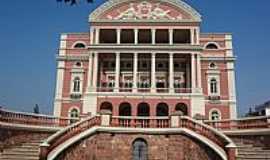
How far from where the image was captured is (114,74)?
1709 inches

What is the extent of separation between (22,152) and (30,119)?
2767mm

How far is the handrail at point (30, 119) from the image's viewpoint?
1952 cm

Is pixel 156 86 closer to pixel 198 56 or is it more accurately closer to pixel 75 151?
pixel 198 56

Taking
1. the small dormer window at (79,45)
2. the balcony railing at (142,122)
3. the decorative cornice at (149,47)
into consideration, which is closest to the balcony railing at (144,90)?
the decorative cornice at (149,47)

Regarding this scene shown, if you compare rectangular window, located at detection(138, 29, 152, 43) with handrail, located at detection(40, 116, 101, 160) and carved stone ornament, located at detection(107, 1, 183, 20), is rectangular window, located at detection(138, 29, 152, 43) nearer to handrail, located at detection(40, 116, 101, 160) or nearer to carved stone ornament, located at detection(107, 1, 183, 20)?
carved stone ornament, located at detection(107, 1, 183, 20)

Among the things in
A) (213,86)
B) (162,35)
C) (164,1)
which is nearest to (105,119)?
(213,86)

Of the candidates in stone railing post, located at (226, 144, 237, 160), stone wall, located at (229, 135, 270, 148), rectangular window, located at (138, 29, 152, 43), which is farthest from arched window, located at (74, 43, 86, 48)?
stone railing post, located at (226, 144, 237, 160)

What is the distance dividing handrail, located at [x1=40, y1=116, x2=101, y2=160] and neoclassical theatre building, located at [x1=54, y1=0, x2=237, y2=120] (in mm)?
19411

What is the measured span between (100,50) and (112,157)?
950 inches

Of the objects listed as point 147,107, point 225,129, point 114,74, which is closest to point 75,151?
point 225,129

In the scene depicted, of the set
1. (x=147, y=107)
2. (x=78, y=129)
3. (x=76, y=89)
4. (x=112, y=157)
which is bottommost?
(x=112, y=157)

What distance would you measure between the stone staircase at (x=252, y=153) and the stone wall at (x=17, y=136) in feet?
37.7

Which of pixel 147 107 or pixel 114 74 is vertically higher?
pixel 114 74

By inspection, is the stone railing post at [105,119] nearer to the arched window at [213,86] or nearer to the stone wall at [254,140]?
the stone wall at [254,140]
